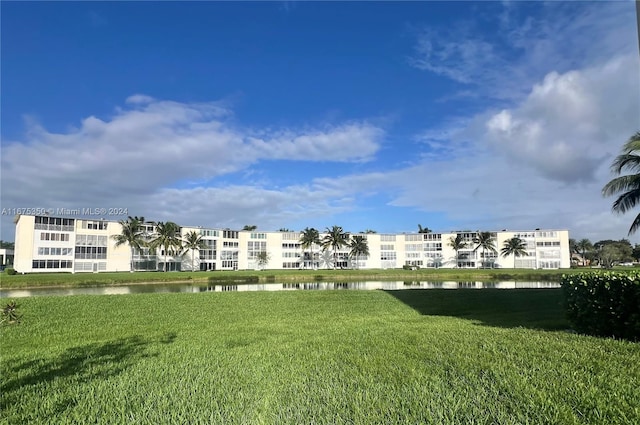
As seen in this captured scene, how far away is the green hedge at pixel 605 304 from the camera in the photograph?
736 centimetres

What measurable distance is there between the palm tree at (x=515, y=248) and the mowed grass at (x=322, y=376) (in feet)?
292

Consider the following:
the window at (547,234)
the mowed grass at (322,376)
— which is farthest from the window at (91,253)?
the window at (547,234)

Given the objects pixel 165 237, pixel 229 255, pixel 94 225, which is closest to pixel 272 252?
pixel 229 255

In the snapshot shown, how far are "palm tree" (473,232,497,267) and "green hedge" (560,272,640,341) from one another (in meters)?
89.1

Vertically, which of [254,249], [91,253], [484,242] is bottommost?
[91,253]

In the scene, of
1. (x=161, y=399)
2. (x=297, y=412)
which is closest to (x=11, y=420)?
(x=161, y=399)

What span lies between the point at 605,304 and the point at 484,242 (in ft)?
295

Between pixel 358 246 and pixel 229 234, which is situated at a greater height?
pixel 229 234

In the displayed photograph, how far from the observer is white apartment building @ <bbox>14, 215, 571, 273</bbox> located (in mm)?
66500

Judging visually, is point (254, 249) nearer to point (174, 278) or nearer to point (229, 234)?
point (229, 234)

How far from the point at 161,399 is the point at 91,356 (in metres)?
3.41

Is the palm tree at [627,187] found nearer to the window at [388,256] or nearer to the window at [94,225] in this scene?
the window at [94,225]

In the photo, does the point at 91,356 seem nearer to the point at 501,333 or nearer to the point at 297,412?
the point at 297,412

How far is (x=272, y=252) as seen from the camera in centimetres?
9512
